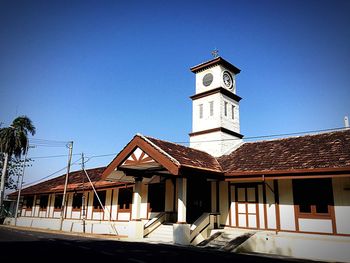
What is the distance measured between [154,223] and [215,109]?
8.80m

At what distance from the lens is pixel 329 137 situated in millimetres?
15992

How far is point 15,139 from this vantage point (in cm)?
3850

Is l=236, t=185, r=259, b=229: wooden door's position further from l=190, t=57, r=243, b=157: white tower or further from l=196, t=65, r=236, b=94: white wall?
l=196, t=65, r=236, b=94: white wall

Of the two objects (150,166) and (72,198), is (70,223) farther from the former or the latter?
(150,166)

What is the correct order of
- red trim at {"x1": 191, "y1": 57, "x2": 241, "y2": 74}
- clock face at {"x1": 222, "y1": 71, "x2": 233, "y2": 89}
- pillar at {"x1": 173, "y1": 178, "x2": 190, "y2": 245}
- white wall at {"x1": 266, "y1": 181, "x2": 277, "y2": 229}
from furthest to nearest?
1. clock face at {"x1": 222, "y1": 71, "x2": 233, "y2": 89}
2. red trim at {"x1": 191, "y1": 57, "x2": 241, "y2": 74}
3. white wall at {"x1": 266, "y1": 181, "x2": 277, "y2": 229}
4. pillar at {"x1": 173, "y1": 178, "x2": 190, "y2": 245}

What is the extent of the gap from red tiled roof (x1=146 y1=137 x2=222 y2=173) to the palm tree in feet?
96.9

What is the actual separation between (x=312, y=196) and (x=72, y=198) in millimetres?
21231

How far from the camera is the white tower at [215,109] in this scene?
2030 cm

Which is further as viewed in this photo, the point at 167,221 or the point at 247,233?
the point at 167,221

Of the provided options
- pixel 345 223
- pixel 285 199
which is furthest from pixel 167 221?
pixel 345 223

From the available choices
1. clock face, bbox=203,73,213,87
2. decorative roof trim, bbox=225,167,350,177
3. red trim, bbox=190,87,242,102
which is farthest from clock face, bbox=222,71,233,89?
decorative roof trim, bbox=225,167,350,177

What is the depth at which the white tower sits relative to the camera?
20.3 meters

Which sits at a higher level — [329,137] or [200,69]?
[200,69]

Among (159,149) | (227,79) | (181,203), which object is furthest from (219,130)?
(181,203)
